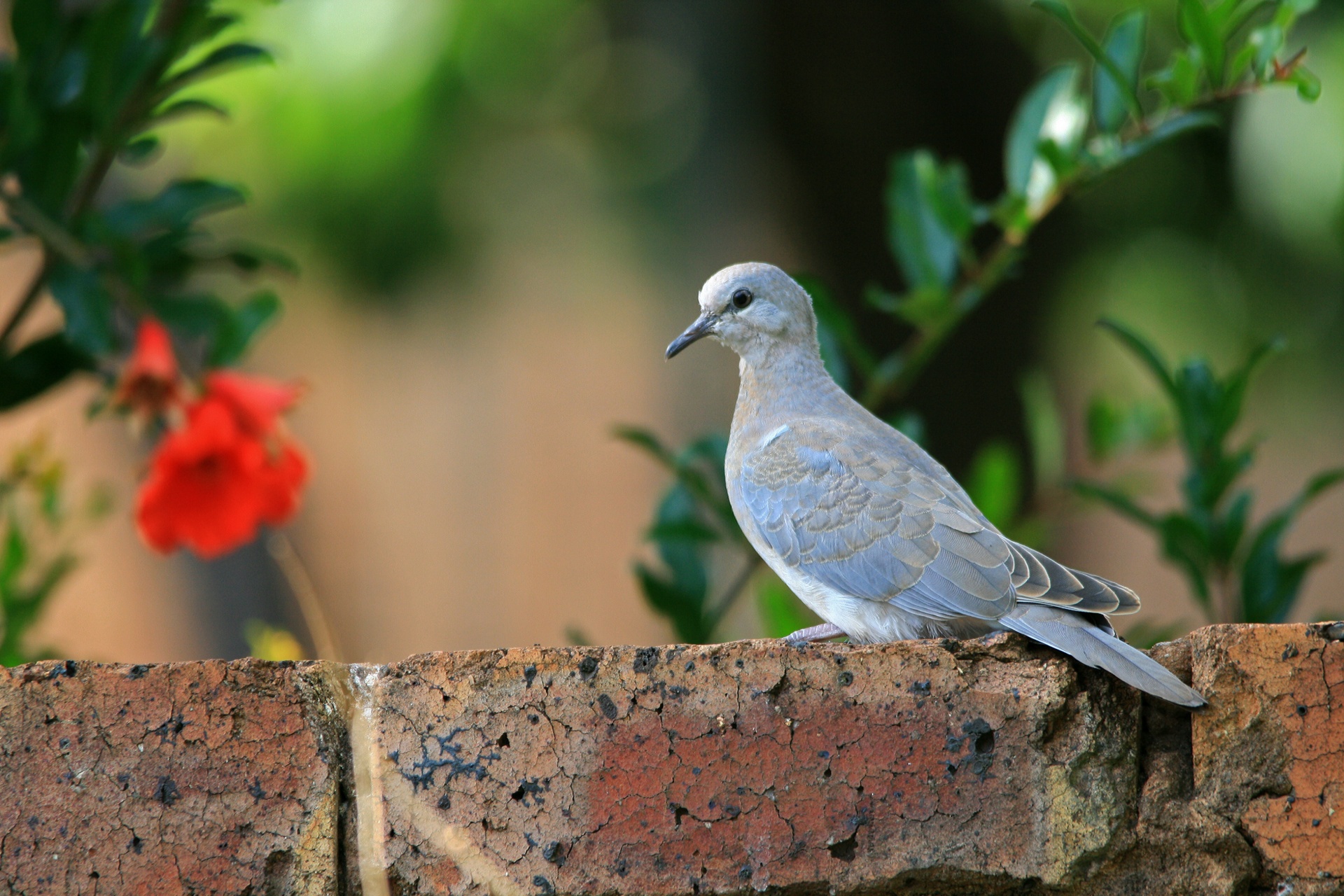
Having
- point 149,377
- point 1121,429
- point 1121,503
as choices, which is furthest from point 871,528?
point 1121,429

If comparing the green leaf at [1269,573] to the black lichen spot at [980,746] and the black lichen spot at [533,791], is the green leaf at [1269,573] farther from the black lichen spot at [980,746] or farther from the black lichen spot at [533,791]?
the black lichen spot at [533,791]

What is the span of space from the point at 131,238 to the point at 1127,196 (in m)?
5.26

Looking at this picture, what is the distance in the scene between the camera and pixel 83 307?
8.87 ft

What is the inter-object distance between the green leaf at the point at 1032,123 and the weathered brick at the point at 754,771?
1543 millimetres

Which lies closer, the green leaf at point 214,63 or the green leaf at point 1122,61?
the green leaf at point 1122,61

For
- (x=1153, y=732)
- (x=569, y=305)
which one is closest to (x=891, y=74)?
(x=569, y=305)

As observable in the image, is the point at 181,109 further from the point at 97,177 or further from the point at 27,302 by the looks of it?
the point at 27,302

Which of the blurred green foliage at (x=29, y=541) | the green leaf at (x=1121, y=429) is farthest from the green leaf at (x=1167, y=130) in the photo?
the blurred green foliage at (x=29, y=541)

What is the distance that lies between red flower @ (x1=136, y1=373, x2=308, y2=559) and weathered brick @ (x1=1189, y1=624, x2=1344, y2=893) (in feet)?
5.95

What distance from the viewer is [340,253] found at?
7293 mm

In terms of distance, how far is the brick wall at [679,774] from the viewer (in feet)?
5.66

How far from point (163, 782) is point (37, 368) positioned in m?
1.45

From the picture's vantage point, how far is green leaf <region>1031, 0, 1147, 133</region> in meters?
2.65

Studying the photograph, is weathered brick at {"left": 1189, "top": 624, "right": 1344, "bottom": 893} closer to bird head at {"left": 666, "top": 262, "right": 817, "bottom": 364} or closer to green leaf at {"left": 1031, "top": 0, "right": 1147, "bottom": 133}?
bird head at {"left": 666, "top": 262, "right": 817, "bottom": 364}
